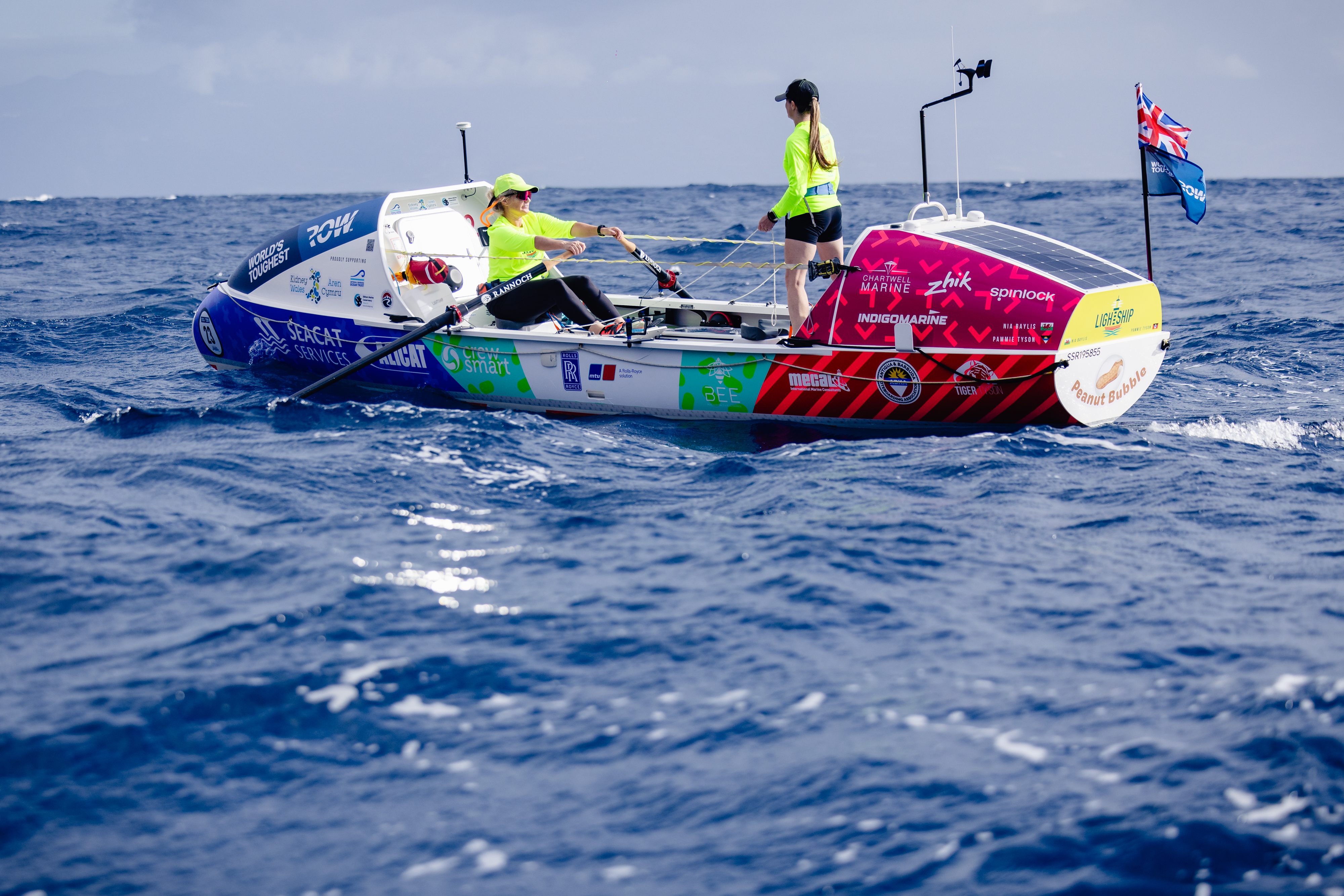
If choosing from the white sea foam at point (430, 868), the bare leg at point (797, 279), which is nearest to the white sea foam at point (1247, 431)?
the bare leg at point (797, 279)

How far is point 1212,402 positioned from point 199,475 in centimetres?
720

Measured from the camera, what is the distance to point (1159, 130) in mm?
7512

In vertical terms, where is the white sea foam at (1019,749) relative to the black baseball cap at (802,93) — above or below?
below

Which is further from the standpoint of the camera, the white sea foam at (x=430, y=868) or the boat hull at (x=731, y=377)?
the boat hull at (x=731, y=377)

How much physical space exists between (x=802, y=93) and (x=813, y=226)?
87 cm

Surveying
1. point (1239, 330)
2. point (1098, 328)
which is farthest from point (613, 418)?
point (1239, 330)

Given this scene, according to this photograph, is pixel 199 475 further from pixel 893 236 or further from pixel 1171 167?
pixel 1171 167

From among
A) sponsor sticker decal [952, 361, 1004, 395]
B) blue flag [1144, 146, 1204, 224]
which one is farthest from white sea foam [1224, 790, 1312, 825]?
blue flag [1144, 146, 1204, 224]

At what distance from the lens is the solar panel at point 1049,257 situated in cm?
684

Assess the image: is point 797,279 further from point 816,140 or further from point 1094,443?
point 1094,443

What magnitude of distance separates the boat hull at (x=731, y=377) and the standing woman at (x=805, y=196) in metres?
0.49

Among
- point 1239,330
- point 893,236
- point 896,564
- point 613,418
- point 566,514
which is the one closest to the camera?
point 896,564

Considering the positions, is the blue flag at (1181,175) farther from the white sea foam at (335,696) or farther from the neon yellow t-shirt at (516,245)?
the white sea foam at (335,696)

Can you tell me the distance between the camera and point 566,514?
5844mm
